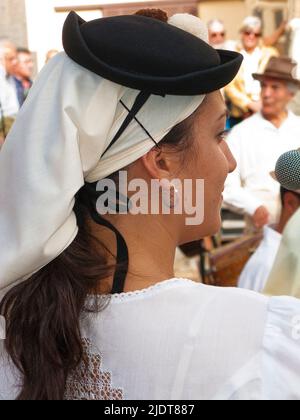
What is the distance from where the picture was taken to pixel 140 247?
1496 millimetres

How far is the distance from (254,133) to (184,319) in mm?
4285

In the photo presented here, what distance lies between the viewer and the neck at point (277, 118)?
5477 millimetres

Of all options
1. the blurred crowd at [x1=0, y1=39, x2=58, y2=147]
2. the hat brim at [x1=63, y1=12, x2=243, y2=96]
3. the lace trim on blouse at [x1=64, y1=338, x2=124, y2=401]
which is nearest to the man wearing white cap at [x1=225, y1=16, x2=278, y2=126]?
the blurred crowd at [x1=0, y1=39, x2=58, y2=147]

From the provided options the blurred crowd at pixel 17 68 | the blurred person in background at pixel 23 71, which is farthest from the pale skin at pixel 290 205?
the blurred person in background at pixel 23 71

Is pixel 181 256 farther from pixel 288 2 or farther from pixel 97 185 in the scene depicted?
pixel 288 2

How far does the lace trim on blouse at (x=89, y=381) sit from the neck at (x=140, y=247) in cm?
12

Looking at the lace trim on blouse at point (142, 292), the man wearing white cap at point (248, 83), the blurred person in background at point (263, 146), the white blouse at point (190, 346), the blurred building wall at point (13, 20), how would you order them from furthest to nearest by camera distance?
the man wearing white cap at point (248, 83), the blurred building wall at point (13, 20), the blurred person in background at point (263, 146), the lace trim on blouse at point (142, 292), the white blouse at point (190, 346)

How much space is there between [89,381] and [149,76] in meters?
0.56

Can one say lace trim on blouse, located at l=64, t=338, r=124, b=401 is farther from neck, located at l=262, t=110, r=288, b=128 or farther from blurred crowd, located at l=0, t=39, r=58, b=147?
blurred crowd, located at l=0, t=39, r=58, b=147

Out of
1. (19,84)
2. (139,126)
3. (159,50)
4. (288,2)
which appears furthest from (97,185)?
(288,2)

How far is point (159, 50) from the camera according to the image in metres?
1.38

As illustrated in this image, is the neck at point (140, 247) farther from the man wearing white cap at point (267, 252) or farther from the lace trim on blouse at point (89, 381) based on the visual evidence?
the man wearing white cap at point (267, 252)

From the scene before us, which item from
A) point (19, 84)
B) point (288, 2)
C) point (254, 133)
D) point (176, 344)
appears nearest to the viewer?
point (176, 344)
